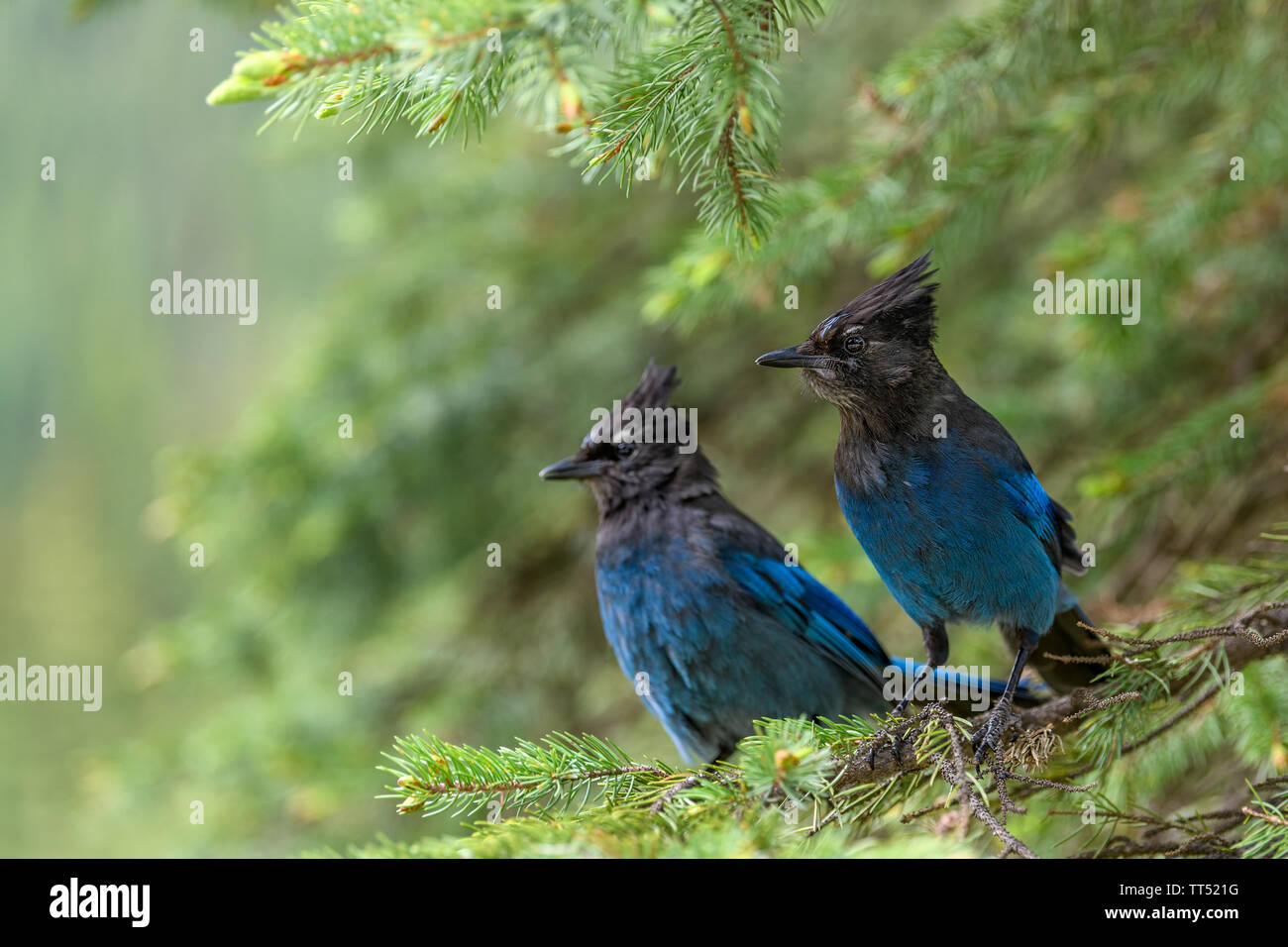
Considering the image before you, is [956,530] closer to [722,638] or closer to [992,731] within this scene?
[992,731]

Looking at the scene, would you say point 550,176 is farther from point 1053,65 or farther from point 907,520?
point 907,520

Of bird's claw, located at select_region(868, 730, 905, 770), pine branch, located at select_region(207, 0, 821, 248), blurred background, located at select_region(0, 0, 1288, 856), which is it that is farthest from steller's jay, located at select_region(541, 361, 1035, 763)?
pine branch, located at select_region(207, 0, 821, 248)

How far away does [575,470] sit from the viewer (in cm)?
286

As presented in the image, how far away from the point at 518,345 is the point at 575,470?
144 cm

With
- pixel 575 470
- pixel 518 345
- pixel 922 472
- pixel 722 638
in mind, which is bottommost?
pixel 722 638

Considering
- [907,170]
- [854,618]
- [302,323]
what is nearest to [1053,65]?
[907,170]

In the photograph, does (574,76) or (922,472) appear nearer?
(574,76)

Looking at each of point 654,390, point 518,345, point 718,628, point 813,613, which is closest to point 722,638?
point 718,628

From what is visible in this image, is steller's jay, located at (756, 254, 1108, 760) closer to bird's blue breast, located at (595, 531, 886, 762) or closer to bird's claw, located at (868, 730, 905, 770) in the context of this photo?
bird's claw, located at (868, 730, 905, 770)

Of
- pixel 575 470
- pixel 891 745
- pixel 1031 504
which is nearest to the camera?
pixel 891 745

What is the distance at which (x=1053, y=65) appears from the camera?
94.2 inches

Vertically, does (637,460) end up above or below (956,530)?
above

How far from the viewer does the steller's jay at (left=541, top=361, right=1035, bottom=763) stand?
257cm

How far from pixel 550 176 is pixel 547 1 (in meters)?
3.27
